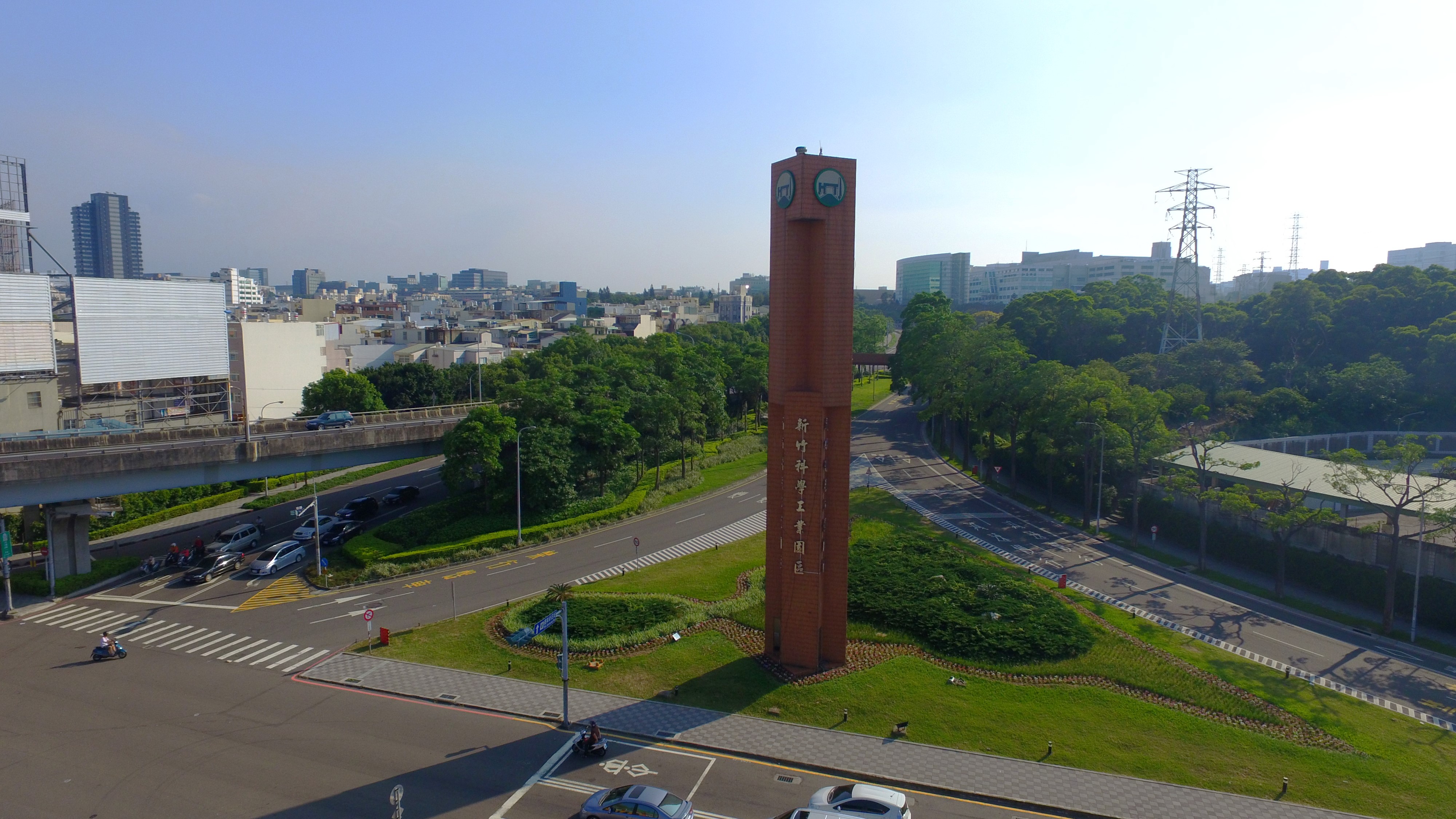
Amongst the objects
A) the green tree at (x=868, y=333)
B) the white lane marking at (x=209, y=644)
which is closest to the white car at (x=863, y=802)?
the white lane marking at (x=209, y=644)

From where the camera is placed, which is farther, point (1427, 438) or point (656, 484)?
point (1427, 438)

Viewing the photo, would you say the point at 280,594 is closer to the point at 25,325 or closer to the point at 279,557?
the point at 279,557

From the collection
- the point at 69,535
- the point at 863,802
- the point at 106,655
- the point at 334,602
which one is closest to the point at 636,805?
the point at 863,802

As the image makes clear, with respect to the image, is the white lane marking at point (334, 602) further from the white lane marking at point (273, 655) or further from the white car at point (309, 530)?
the white car at point (309, 530)

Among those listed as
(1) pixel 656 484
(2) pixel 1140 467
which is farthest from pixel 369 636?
(2) pixel 1140 467

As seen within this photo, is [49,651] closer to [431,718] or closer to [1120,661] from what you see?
[431,718]
